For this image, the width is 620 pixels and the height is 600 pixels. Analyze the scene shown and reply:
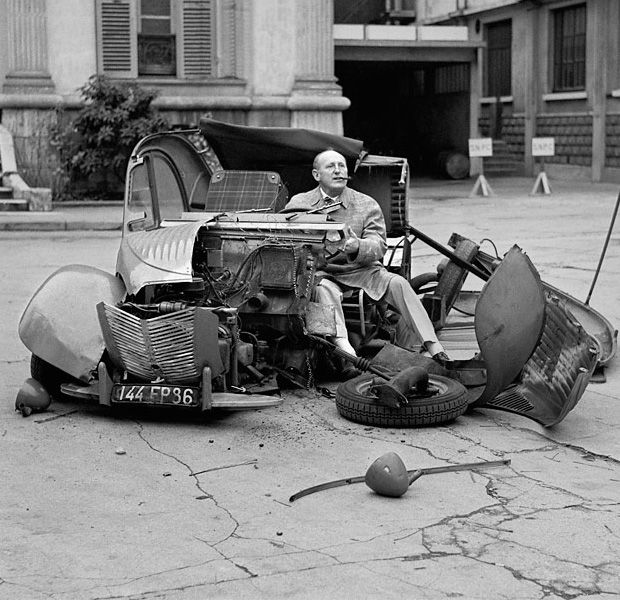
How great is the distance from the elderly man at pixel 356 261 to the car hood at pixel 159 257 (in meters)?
0.98

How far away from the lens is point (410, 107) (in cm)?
3509

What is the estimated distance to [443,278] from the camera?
931cm

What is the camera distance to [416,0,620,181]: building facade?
97.5 ft

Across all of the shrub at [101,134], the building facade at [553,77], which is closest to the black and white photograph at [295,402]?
the shrub at [101,134]

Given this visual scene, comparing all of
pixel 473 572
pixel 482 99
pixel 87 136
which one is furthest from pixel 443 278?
pixel 482 99

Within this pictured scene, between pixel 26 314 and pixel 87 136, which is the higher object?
pixel 87 136

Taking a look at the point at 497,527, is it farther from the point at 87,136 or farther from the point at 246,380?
the point at 87,136

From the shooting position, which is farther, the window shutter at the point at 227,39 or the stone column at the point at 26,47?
the window shutter at the point at 227,39

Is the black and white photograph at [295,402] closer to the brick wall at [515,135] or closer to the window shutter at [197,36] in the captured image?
the window shutter at [197,36]

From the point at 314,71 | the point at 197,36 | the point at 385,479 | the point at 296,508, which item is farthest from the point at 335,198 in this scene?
the point at 197,36

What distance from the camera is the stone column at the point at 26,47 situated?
2202 cm

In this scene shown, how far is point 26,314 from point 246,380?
1411mm

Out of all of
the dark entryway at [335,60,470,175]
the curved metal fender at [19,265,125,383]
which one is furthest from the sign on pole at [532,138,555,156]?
the curved metal fender at [19,265,125,383]

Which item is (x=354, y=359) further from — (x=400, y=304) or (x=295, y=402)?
(x=400, y=304)
